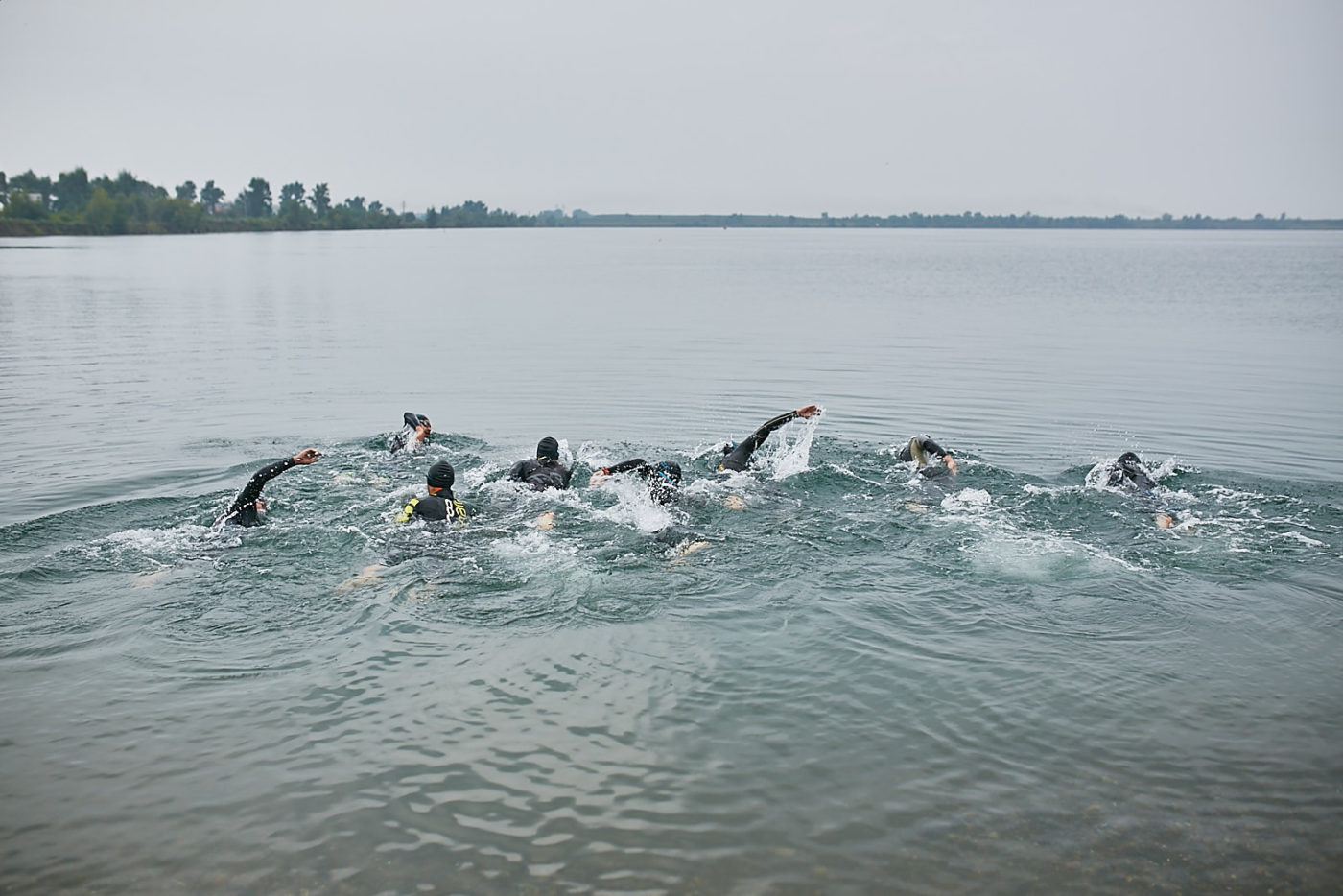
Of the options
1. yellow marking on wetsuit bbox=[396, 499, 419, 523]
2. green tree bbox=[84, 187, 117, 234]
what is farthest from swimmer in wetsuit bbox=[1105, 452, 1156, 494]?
green tree bbox=[84, 187, 117, 234]

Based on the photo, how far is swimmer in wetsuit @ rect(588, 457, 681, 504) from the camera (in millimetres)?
14430

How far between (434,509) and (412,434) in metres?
5.86

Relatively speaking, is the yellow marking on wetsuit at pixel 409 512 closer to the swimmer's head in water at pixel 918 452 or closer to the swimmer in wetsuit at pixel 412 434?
the swimmer in wetsuit at pixel 412 434

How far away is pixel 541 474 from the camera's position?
50.0 ft

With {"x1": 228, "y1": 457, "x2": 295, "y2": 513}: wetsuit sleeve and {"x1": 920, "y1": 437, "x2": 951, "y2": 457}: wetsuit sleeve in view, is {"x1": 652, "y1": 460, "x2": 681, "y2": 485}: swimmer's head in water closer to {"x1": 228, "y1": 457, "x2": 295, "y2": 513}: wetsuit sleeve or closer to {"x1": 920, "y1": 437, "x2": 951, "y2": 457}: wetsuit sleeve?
{"x1": 920, "y1": 437, "x2": 951, "y2": 457}: wetsuit sleeve

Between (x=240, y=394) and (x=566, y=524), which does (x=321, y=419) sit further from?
(x=566, y=524)

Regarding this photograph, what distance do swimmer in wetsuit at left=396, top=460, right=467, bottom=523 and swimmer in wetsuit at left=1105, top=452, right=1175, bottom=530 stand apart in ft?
35.5

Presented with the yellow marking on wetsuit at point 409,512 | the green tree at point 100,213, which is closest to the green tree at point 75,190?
the green tree at point 100,213

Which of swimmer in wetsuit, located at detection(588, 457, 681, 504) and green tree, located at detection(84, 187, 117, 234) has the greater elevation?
green tree, located at detection(84, 187, 117, 234)

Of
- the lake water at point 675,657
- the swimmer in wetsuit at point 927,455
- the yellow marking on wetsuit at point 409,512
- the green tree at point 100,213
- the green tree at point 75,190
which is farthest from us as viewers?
the green tree at point 75,190

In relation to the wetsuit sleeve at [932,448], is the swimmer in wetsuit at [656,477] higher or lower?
lower

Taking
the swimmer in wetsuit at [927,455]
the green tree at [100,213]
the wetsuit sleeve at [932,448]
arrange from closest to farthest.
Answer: the swimmer in wetsuit at [927,455] < the wetsuit sleeve at [932,448] < the green tree at [100,213]

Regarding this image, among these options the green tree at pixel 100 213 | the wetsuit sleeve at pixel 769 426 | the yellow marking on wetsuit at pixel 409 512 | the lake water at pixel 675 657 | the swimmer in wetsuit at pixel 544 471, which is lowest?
the lake water at pixel 675 657

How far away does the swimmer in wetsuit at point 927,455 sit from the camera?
16.0 metres
